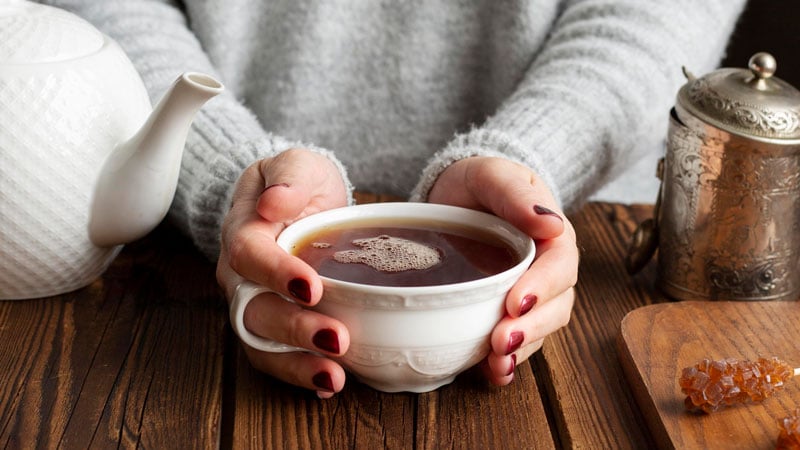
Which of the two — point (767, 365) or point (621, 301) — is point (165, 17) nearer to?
point (621, 301)

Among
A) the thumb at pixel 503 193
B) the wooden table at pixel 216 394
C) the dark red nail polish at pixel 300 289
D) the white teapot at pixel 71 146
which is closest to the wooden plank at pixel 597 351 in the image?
the wooden table at pixel 216 394

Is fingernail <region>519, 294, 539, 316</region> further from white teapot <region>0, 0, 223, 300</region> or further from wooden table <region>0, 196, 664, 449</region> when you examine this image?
white teapot <region>0, 0, 223, 300</region>

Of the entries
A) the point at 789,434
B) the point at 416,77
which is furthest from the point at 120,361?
the point at 416,77

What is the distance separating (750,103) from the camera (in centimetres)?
78

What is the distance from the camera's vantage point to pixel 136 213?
0.80 meters

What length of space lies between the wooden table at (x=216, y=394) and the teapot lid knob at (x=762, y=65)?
0.82 feet

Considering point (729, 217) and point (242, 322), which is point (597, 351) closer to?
point (729, 217)

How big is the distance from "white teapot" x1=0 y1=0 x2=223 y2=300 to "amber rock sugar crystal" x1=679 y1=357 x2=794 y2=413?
1.48 ft

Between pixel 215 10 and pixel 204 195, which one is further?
pixel 215 10

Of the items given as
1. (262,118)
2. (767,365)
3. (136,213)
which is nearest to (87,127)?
(136,213)

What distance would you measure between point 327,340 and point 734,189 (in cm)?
42

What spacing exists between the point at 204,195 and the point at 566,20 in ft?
1.79

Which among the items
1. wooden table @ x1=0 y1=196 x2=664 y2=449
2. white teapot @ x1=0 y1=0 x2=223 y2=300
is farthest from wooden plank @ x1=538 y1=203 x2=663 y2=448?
white teapot @ x1=0 y1=0 x2=223 y2=300

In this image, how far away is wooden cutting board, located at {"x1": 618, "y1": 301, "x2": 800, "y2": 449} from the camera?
2.04ft
